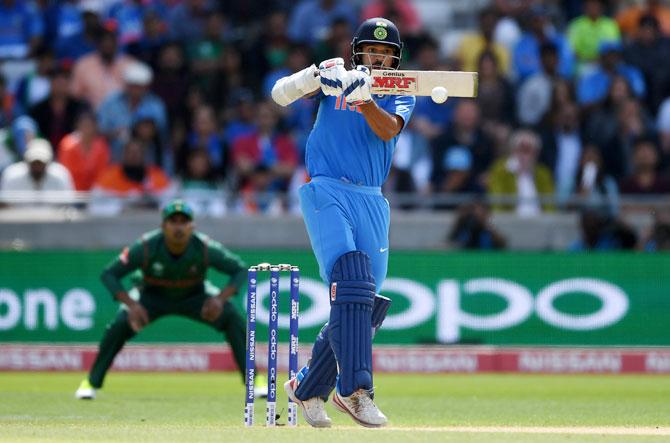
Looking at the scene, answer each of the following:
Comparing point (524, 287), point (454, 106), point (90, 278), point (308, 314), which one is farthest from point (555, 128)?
point (90, 278)

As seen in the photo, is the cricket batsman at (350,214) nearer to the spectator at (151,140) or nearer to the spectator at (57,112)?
the spectator at (151,140)

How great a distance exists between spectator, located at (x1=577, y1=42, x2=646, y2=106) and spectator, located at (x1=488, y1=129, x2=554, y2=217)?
121cm

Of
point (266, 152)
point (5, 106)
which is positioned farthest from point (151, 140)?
point (5, 106)

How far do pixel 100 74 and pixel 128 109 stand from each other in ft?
2.83

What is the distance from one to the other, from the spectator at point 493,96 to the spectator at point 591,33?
1.16 metres

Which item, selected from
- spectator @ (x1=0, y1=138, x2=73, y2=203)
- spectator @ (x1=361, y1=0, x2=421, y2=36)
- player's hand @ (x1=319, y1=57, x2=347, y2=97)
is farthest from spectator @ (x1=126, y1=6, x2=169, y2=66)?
player's hand @ (x1=319, y1=57, x2=347, y2=97)

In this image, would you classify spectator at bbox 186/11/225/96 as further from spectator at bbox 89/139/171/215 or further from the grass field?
the grass field

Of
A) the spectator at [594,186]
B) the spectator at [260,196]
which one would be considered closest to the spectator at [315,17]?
the spectator at [260,196]

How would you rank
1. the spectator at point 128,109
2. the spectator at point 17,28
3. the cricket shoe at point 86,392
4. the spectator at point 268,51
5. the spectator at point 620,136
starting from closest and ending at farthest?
the cricket shoe at point 86,392, the spectator at point 620,136, the spectator at point 128,109, the spectator at point 268,51, the spectator at point 17,28

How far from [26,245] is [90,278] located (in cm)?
100

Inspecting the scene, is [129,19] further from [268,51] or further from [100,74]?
[268,51]

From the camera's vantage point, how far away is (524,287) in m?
13.7

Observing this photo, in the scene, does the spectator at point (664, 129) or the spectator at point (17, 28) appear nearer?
the spectator at point (664, 129)

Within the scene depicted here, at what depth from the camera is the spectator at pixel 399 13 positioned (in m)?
16.6
